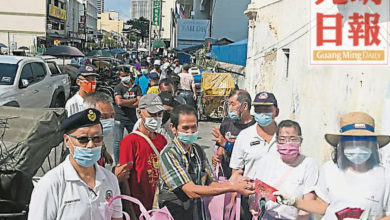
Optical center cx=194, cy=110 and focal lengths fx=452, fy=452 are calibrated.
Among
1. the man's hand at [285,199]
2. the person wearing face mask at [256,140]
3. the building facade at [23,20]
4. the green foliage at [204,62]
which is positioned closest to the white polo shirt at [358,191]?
the man's hand at [285,199]

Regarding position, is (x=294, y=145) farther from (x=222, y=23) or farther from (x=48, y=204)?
(x=222, y=23)

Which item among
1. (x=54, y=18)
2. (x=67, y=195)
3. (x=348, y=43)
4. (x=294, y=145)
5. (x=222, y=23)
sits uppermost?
(x=54, y=18)

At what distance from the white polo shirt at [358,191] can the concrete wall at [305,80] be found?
2301mm

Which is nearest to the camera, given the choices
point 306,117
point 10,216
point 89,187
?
point 89,187

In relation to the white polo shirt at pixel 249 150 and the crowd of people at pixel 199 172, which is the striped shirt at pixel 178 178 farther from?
the white polo shirt at pixel 249 150

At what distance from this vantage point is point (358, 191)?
3000mm

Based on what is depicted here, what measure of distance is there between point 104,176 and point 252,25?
9.49 metres

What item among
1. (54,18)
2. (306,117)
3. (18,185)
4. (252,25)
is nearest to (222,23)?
(252,25)

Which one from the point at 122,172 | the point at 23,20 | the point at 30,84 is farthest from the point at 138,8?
the point at 122,172

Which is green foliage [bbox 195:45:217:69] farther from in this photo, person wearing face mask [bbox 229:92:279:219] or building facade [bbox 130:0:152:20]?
building facade [bbox 130:0:152:20]

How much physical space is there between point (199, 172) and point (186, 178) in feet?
0.80

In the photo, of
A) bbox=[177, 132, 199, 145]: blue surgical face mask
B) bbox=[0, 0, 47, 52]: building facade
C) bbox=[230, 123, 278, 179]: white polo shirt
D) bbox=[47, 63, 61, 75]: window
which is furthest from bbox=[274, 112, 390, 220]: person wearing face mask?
bbox=[0, 0, 47, 52]: building facade

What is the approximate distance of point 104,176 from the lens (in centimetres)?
307

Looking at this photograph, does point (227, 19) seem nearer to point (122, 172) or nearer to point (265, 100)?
point (265, 100)
